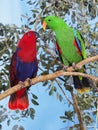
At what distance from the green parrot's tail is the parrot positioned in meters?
0.30

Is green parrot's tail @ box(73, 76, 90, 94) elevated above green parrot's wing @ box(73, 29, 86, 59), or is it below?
below

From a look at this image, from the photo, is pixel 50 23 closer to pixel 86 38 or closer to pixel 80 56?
pixel 80 56

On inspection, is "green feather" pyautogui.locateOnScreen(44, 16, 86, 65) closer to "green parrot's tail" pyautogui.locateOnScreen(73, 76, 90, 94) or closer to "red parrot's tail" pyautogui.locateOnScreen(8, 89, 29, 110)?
"green parrot's tail" pyautogui.locateOnScreen(73, 76, 90, 94)

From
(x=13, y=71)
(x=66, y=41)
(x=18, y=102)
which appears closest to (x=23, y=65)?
(x=13, y=71)

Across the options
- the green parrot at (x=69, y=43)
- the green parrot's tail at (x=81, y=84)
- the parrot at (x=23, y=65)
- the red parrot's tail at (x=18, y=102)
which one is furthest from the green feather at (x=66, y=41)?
the red parrot's tail at (x=18, y=102)

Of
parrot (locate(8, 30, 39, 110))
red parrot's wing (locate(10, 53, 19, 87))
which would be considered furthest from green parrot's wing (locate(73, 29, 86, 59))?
red parrot's wing (locate(10, 53, 19, 87))

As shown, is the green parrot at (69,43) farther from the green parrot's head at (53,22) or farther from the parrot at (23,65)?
the parrot at (23,65)

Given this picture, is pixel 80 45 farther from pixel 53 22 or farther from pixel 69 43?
pixel 53 22

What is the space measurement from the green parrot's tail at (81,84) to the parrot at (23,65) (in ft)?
1.00

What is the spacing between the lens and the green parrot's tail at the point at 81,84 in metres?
2.42

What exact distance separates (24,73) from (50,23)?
0.47 metres

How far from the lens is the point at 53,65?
2623 mm

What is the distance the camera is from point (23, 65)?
2.36 meters

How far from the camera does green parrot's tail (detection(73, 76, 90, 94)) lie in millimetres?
2418
